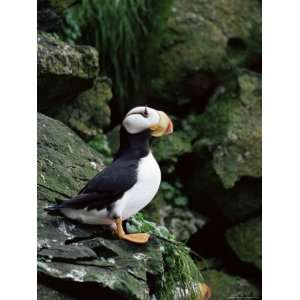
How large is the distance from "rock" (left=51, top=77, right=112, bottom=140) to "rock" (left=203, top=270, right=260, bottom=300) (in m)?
0.80

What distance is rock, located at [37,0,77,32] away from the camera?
2.98 meters

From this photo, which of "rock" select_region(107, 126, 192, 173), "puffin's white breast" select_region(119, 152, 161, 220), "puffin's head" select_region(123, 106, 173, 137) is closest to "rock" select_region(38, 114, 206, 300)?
"puffin's white breast" select_region(119, 152, 161, 220)

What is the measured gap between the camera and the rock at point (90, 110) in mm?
3132

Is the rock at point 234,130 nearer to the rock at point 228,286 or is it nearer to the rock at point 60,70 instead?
the rock at point 228,286

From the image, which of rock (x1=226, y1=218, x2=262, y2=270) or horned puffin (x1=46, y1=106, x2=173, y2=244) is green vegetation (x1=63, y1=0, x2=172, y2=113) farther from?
horned puffin (x1=46, y1=106, x2=173, y2=244)

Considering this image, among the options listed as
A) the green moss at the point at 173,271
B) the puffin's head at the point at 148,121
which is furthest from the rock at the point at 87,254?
the puffin's head at the point at 148,121

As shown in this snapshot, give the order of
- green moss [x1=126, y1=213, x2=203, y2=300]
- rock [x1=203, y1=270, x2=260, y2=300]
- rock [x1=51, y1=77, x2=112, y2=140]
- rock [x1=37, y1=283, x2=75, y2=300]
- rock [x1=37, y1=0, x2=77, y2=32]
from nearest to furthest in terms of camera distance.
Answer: rock [x1=37, y1=283, x2=75, y2=300] → green moss [x1=126, y1=213, x2=203, y2=300] → rock [x1=37, y1=0, x2=77, y2=32] → rock [x1=51, y1=77, x2=112, y2=140] → rock [x1=203, y1=270, x2=260, y2=300]

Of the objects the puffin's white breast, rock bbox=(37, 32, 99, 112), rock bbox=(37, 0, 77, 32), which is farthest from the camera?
rock bbox=(37, 0, 77, 32)

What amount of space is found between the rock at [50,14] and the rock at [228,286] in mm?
1248
